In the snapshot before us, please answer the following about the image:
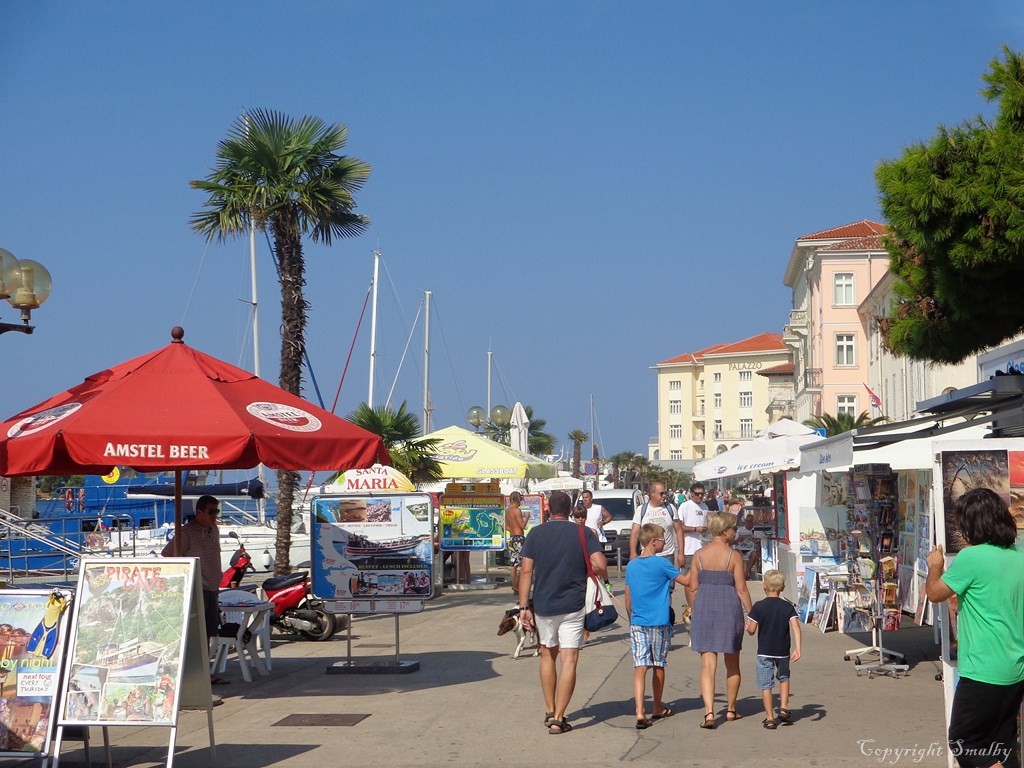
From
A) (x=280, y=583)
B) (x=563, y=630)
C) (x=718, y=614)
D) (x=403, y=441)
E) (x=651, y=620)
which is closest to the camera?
(x=563, y=630)

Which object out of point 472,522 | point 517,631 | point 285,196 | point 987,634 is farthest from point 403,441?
point 987,634

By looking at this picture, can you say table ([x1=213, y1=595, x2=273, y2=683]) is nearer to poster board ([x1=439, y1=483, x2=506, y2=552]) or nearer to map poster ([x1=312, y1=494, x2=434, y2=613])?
map poster ([x1=312, y1=494, x2=434, y2=613])

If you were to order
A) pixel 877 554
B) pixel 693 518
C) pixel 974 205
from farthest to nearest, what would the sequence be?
pixel 693 518 → pixel 877 554 → pixel 974 205

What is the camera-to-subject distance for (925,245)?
11320 mm

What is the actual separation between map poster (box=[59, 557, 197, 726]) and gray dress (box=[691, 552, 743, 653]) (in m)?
3.93

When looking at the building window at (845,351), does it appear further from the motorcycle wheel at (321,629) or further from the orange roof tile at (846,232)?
the motorcycle wheel at (321,629)

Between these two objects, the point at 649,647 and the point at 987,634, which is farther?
the point at 649,647

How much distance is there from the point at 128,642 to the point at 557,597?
3.18m

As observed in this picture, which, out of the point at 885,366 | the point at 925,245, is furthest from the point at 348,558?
the point at 885,366

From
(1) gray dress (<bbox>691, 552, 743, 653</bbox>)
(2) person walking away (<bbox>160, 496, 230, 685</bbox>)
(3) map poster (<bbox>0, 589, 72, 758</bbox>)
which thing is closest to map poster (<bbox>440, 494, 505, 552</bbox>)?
(2) person walking away (<bbox>160, 496, 230, 685</bbox>)

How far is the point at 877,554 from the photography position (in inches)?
520

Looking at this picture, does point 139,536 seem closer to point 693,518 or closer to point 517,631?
point 693,518

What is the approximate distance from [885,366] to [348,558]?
47.9 metres

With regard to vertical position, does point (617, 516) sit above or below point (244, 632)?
above
